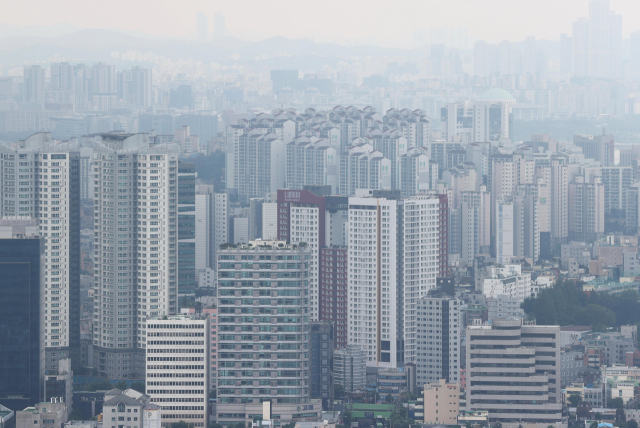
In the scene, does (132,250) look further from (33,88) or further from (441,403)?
(33,88)

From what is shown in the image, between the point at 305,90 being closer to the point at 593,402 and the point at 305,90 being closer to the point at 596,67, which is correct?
the point at 596,67

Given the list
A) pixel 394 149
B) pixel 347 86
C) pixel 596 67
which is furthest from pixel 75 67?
pixel 596 67

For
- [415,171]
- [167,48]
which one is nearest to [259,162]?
[415,171]

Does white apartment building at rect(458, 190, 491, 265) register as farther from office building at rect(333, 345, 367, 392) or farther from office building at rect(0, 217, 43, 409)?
office building at rect(0, 217, 43, 409)

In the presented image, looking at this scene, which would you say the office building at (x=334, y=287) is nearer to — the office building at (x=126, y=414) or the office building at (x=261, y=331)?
the office building at (x=261, y=331)

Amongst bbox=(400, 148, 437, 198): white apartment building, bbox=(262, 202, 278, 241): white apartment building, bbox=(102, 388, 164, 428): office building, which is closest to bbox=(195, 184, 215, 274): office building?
bbox=(262, 202, 278, 241): white apartment building

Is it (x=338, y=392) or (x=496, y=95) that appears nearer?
(x=338, y=392)

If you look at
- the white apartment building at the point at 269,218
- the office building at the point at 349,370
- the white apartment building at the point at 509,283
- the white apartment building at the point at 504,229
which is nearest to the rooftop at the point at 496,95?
the white apartment building at the point at 504,229
